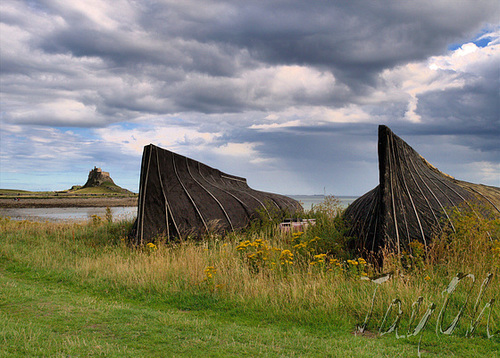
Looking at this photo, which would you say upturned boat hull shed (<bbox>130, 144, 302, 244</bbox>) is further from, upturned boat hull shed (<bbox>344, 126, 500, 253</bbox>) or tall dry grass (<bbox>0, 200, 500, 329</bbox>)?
upturned boat hull shed (<bbox>344, 126, 500, 253</bbox>)

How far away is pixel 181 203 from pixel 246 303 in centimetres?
727

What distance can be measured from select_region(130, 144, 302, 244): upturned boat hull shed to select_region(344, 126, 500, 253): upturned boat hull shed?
16.1 ft

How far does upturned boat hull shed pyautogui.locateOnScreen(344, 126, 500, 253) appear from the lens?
9.26 metres

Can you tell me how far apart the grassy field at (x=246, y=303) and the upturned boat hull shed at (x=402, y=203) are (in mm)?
474

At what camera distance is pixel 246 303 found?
22.8 ft

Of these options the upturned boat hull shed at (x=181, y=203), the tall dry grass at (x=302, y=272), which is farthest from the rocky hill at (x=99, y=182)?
the tall dry grass at (x=302, y=272)

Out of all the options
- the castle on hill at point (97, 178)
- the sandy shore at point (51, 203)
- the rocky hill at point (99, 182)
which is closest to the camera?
the sandy shore at point (51, 203)

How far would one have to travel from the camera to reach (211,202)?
14.4 metres

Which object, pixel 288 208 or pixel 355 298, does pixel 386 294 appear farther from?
pixel 288 208

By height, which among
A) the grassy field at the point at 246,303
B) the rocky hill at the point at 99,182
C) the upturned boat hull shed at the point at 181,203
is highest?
the rocky hill at the point at 99,182

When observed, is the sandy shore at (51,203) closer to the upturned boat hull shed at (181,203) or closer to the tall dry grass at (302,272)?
the upturned boat hull shed at (181,203)

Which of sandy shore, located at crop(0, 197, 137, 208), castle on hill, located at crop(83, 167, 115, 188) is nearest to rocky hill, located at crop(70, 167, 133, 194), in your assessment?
castle on hill, located at crop(83, 167, 115, 188)

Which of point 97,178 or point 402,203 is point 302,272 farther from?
Answer: point 97,178

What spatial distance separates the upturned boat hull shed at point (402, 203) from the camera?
926cm
